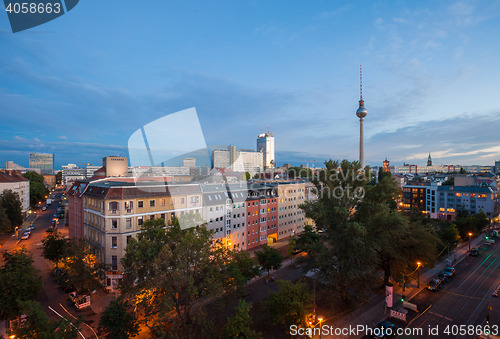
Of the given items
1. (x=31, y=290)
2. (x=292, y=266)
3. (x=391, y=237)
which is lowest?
(x=292, y=266)

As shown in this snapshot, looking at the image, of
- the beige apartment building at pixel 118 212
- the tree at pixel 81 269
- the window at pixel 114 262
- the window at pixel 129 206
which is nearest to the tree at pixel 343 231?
the beige apartment building at pixel 118 212

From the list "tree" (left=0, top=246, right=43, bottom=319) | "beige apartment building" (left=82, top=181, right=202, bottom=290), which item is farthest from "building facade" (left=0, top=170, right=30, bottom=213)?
"tree" (left=0, top=246, right=43, bottom=319)

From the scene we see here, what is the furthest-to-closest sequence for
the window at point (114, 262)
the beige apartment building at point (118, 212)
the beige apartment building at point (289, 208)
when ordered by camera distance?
1. the beige apartment building at point (289, 208)
2. the window at point (114, 262)
3. the beige apartment building at point (118, 212)

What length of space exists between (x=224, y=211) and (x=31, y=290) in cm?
2396

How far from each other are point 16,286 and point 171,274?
12431mm

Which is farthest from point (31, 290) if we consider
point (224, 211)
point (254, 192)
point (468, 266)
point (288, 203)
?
point (468, 266)

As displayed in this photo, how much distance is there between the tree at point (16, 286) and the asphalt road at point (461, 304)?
29.7 meters

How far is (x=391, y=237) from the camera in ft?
81.2

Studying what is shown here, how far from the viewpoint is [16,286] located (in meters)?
17.4

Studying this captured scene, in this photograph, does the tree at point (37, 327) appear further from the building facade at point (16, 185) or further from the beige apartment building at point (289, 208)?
the building facade at point (16, 185)

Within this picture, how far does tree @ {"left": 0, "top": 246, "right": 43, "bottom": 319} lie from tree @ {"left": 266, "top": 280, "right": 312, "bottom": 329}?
18157 millimetres

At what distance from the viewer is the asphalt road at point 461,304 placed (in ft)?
65.6

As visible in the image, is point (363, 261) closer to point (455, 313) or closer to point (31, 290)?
point (455, 313)

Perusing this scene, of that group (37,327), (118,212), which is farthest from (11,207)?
(37,327)
